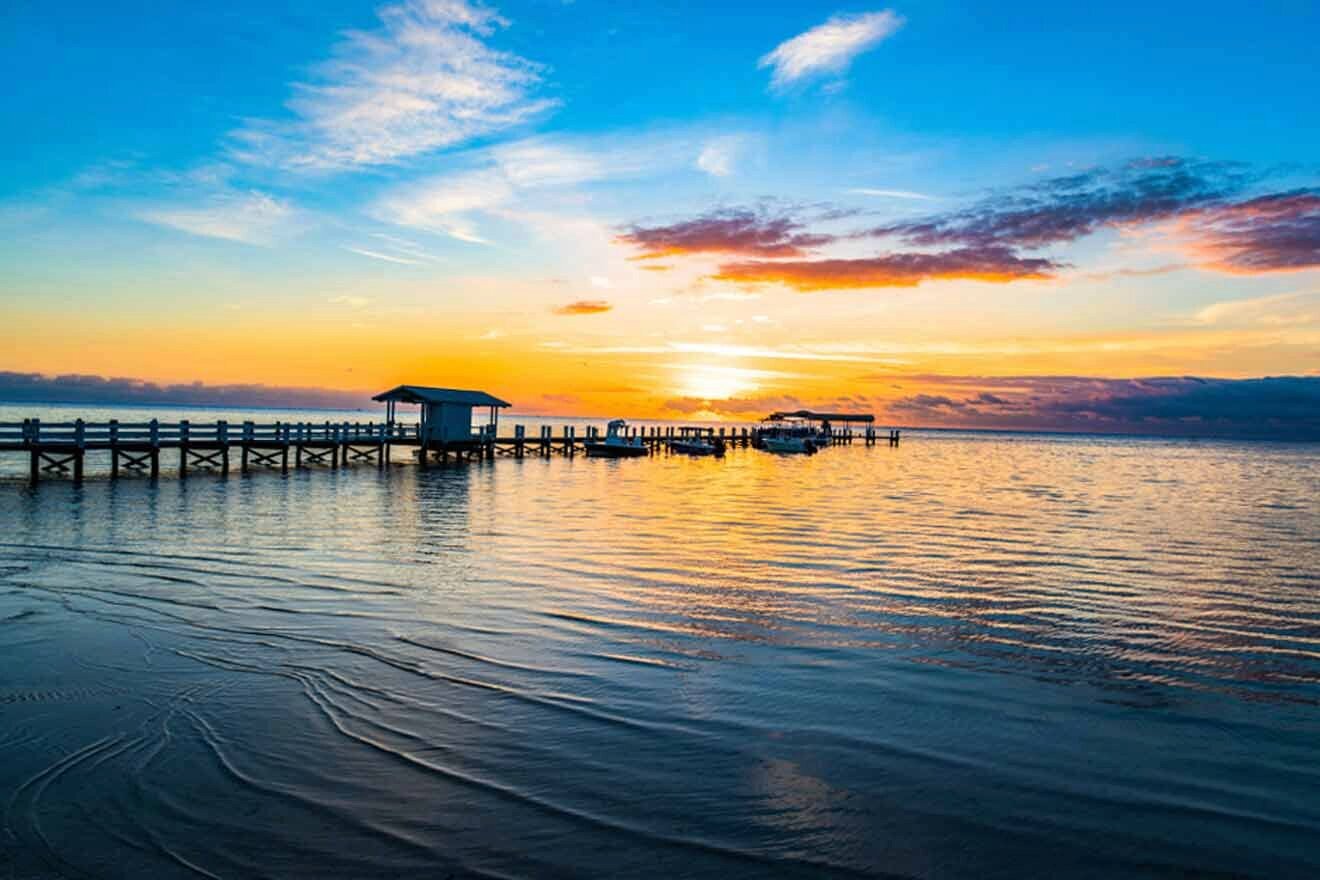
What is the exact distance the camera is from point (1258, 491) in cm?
4256

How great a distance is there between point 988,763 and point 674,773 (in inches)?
105

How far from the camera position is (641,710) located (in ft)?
26.9

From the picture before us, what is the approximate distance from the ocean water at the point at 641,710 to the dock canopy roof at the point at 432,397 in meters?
30.4

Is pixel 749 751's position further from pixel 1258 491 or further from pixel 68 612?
pixel 1258 491

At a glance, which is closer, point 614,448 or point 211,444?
point 211,444

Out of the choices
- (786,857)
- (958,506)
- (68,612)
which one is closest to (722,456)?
(958,506)

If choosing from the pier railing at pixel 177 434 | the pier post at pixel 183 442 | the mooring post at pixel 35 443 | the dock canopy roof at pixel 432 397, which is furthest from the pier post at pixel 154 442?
the dock canopy roof at pixel 432 397

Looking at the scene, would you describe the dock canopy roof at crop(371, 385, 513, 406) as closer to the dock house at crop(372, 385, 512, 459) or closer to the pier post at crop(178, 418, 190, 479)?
the dock house at crop(372, 385, 512, 459)

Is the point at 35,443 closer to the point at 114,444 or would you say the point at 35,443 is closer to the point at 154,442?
the point at 114,444

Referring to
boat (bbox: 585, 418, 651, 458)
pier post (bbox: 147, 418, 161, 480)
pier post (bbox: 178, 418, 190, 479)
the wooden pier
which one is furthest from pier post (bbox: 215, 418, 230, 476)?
boat (bbox: 585, 418, 651, 458)

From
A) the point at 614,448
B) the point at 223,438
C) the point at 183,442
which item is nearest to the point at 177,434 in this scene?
the point at 183,442

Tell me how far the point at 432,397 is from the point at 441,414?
194cm

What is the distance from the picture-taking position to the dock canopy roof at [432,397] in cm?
4944

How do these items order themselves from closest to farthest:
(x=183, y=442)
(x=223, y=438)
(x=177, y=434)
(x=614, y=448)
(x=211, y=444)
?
(x=183, y=442)
(x=177, y=434)
(x=211, y=444)
(x=223, y=438)
(x=614, y=448)
